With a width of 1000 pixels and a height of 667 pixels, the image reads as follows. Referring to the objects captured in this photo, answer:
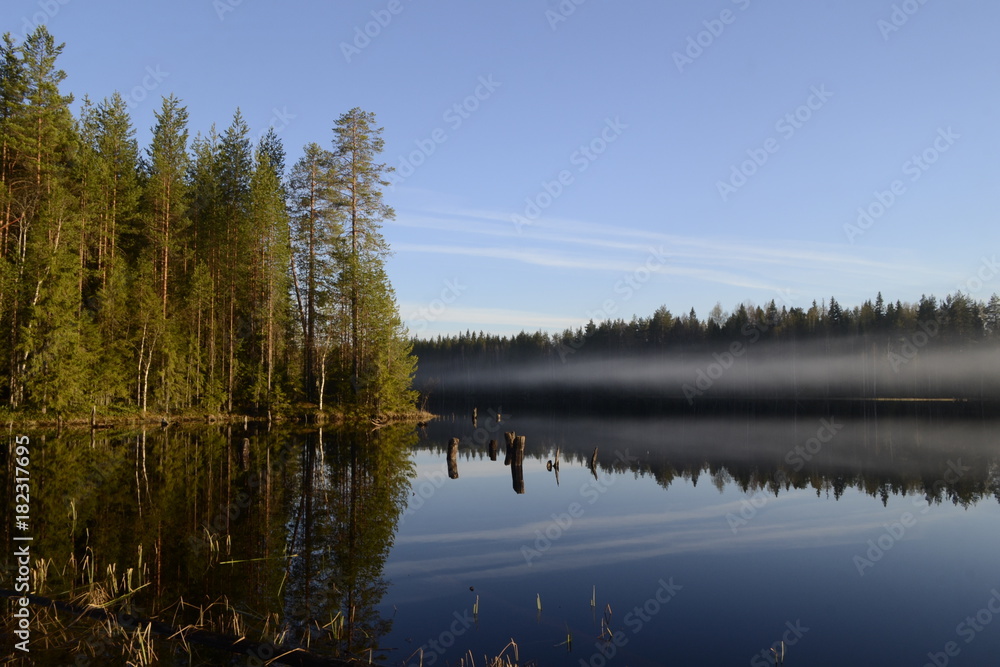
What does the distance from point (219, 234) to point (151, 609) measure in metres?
42.7

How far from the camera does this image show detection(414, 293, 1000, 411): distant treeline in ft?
327

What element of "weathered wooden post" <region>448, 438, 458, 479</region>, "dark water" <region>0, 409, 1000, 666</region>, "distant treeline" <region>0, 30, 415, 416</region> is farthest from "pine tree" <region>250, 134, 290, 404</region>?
"weathered wooden post" <region>448, 438, 458, 479</region>

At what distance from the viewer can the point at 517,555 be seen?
51.7ft

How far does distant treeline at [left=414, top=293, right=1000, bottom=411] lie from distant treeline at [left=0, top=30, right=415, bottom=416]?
33.1 meters

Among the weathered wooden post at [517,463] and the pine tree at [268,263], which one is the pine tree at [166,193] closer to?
the pine tree at [268,263]

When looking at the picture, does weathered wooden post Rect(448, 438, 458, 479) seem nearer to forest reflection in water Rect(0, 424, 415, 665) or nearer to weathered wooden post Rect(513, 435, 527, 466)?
forest reflection in water Rect(0, 424, 415, 665)

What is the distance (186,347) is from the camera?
44.1 m

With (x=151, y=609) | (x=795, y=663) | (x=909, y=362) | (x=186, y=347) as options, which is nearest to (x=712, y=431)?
(x=186, y=347)

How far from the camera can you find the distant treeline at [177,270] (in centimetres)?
3591

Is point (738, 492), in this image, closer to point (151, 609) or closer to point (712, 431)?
point (151, 609)

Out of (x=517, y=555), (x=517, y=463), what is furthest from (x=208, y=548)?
(x=517, y=463)

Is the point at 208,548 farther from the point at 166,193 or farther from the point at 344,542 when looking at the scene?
the point at 166,193

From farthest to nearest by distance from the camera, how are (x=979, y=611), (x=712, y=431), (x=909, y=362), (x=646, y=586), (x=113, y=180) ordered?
1. (x=909, y=362)
2. (x=712, y=431)
3. (x=113, y=180)
4. (x=646, y=586)
5. (x=979, y=611)

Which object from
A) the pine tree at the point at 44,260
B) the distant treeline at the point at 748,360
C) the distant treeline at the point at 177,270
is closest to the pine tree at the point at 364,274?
the distant treeline at the point at 177,270
